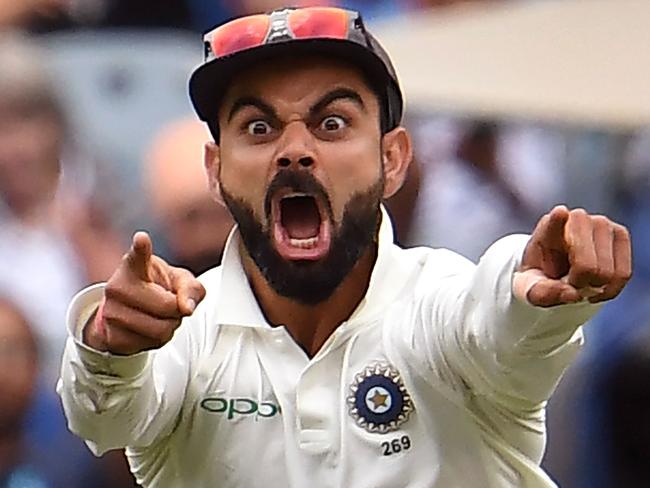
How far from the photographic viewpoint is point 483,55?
166 cm

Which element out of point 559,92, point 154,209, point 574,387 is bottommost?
point 574,387

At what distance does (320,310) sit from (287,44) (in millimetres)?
132

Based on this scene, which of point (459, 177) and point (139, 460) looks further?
point (459, 177)

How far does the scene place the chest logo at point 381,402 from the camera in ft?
2.43

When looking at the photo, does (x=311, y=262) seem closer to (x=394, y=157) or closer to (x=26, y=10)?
(x=394, y=157)

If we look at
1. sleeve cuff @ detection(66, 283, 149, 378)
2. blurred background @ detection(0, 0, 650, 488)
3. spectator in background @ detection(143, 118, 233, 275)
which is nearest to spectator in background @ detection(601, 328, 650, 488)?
blurred background @ detection(0, 0, 650, 488)

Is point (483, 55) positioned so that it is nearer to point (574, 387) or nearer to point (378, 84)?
point (574, 387)

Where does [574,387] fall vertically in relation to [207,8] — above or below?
below

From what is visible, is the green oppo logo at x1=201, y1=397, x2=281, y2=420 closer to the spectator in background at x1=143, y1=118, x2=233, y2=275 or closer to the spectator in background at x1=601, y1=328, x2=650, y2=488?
the spectator in background at x1=143, y1=118, x2=233, y2=275

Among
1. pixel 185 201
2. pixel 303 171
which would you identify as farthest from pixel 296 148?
pixel 185 201

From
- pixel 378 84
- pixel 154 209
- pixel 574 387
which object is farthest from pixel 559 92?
pixel 378 84

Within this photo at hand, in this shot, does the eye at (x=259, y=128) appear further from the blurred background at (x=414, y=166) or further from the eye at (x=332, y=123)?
the blurred background at (x=414, y=166)

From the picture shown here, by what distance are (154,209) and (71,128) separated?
12 centimetres

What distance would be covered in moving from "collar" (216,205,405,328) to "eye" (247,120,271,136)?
7 cm
